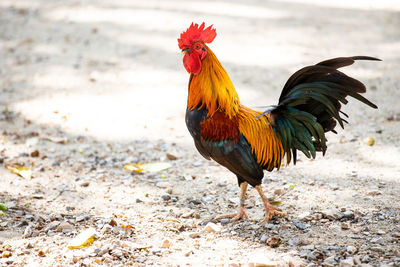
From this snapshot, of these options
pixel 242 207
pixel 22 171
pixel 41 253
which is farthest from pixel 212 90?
pixel 22 171

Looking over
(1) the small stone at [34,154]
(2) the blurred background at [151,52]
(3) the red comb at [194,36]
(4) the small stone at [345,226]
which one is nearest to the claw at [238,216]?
(4) the small stone at [345,226]

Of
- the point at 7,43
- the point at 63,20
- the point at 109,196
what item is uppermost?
the point at 63,20

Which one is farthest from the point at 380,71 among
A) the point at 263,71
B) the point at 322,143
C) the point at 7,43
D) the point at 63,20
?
the point at 7,43

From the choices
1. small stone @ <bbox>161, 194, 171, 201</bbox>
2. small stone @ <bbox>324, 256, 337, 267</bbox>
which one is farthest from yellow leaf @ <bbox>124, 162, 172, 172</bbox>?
small stone @ <bbox>324, 256, 337, 267</bbox>

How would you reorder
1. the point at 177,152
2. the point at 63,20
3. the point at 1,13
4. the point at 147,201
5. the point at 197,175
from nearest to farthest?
the point at 147,201, the point at 197,175, the point at 177,152, the point at 63,20, the point at 1,13

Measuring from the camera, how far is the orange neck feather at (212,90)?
400 cm

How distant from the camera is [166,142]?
21.4ft

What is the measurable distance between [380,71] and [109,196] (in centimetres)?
595

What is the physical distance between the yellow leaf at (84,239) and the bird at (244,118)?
129 centimetres

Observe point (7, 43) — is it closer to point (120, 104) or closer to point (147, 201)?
point (120, 104)

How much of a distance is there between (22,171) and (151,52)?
15.3ft

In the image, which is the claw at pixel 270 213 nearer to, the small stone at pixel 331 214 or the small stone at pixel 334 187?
the small stone at pixel 331 214

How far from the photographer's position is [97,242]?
391 centimetres

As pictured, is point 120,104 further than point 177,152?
Yes
